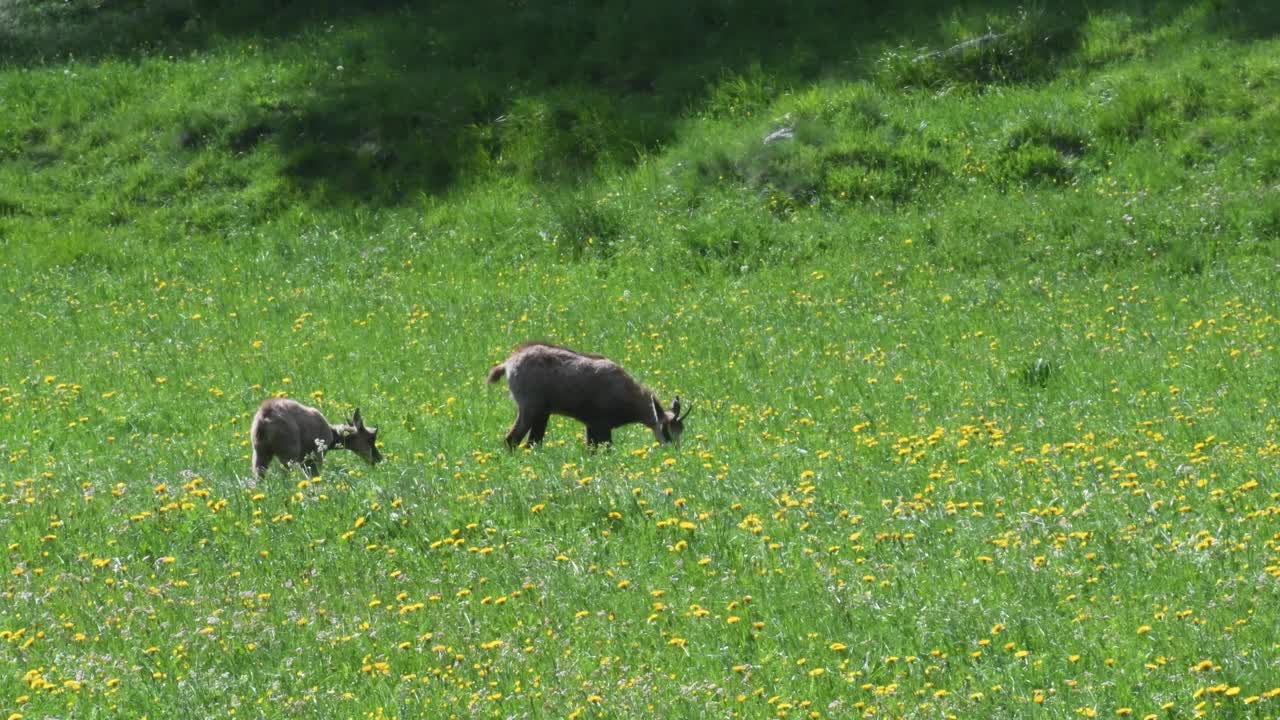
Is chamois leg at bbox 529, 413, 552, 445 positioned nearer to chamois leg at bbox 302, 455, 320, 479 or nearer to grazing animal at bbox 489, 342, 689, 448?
grazing animal at bbox 489, 342, 689, 448

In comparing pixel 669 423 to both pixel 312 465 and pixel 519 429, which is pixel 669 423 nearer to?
pixel 519 429

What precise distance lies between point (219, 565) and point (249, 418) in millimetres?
6165

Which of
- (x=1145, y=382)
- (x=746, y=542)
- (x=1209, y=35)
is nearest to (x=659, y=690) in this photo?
(x=746, y=542)

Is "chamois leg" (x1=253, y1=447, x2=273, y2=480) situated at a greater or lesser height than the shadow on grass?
greater

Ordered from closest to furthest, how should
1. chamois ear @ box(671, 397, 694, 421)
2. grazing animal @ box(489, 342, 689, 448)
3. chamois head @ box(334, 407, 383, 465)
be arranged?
chamois ear @ box(671, 397, 694, 421) < chamois head @ box(334, 407, 383, 465) < grazing animal @ box(489, 342, 689, 448)

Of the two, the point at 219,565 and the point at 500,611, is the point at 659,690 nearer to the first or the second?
the point at 500,611

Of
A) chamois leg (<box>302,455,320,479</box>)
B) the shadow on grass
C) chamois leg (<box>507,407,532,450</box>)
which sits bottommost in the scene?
the shadow on grass

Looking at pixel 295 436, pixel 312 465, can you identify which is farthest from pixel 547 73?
pixel 312 465

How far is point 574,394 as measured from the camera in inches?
540

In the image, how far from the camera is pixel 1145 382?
14.2 meters

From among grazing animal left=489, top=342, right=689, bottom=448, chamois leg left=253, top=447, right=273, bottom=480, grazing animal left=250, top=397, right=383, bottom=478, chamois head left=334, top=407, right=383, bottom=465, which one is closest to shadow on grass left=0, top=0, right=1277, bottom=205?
grazing animal left=489, top=342, right=689, bottom=448

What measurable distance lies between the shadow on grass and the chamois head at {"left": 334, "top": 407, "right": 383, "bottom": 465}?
452 inches

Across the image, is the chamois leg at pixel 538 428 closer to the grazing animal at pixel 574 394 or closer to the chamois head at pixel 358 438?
the grazing animal at pixel 574 394

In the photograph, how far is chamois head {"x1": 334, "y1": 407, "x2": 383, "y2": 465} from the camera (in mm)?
13555
